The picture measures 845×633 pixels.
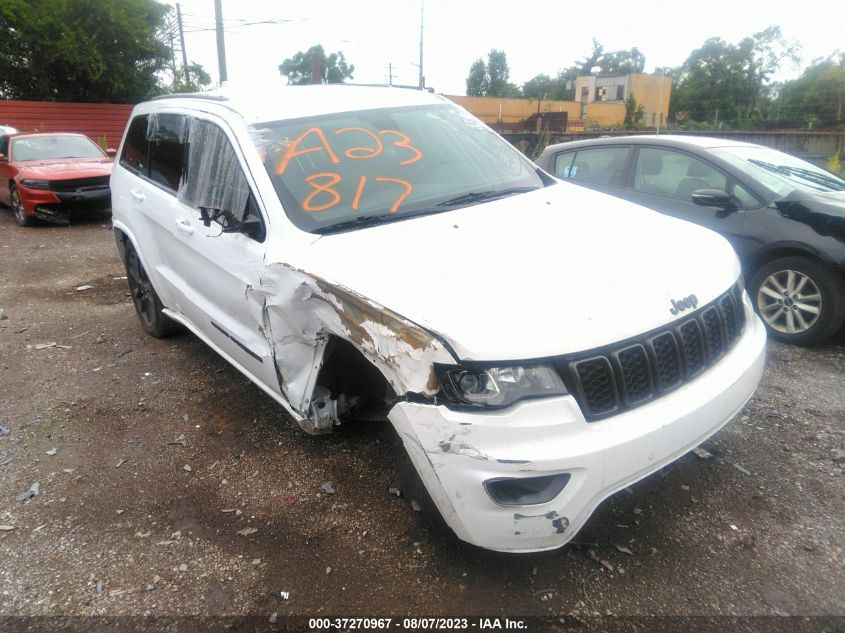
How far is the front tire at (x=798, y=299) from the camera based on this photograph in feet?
14.5

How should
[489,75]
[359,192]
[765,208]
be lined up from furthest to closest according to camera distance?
[489,75] < [765,208] < [359,192]

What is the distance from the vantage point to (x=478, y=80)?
106875 millimetres

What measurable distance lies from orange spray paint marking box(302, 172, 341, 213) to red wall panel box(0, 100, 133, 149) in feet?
73.3

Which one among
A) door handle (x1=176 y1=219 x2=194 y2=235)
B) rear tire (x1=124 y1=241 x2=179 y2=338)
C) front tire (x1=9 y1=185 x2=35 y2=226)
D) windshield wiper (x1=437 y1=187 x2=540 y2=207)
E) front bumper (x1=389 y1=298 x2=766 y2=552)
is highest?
windshield wiper (x1=437 y1=187 x2=540 y2=207)

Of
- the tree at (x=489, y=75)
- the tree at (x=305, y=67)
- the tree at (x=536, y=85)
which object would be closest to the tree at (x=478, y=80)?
the tree at (x=489, y=75)

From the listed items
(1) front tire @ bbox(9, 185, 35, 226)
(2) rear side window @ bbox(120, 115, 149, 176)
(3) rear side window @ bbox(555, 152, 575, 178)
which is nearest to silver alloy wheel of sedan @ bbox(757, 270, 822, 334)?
(3) rear side window @ bbox(555, 152, 575, 178)

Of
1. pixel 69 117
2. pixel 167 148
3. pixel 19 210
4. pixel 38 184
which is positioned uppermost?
pixel 167 148

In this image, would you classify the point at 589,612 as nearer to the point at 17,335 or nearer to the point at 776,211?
the point at 776,211

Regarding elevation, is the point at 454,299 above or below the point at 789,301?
above

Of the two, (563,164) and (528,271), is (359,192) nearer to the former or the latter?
(528,271)

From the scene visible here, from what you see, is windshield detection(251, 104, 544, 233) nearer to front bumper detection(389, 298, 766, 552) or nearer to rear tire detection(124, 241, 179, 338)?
front bumper detection(389, 298, 766, 552)

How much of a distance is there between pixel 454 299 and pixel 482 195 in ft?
4.02

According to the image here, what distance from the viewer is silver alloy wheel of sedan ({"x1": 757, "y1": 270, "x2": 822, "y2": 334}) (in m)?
4.54

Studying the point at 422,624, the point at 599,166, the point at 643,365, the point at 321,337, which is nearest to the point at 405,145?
the point at 321,337
